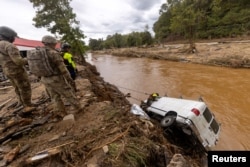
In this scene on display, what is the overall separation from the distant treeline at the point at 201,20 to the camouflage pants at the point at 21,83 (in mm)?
22574

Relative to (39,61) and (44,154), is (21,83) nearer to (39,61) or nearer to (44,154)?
(39,61)

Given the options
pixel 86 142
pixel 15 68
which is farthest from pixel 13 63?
pixel 86 142

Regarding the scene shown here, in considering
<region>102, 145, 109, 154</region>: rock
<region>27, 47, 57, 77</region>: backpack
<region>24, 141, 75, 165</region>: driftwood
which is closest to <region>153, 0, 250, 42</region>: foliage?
<region>27, 47, 57, 77</region>: backpack

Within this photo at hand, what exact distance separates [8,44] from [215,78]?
480 inches

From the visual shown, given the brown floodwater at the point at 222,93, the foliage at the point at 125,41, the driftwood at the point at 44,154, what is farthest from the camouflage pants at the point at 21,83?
the foliage at the point at 125,41

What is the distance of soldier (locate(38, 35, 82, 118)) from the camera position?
371 cm

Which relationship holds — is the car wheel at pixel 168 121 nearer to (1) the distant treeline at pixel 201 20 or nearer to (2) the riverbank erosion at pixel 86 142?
(2) the riverbank erosion at pixel 86 142

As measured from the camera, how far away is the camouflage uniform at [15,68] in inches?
153

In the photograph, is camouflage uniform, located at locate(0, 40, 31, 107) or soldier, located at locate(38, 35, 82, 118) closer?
soldier, located at locate(38, 35, 82, 118)

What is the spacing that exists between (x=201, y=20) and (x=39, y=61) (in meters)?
29.2

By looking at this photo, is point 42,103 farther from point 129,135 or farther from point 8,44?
point 129,135

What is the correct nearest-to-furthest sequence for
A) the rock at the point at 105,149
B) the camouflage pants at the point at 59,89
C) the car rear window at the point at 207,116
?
the rock at the point at 105,149
the camouflage pants at the point at 59,89
the car rear window at the point at 207,116

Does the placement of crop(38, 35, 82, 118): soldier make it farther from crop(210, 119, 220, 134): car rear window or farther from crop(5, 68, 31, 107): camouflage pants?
crop(210, 119, 220, 134): car rear window

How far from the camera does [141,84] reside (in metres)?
13.3
